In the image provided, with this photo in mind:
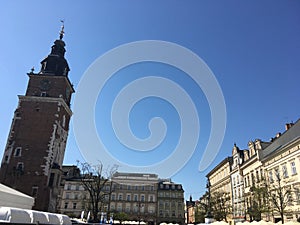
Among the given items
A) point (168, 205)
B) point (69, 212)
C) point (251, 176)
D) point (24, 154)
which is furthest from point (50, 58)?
point (168, 205)

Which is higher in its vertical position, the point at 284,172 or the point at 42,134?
the point at 42,134

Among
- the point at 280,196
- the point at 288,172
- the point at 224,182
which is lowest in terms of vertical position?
the point at 280,196

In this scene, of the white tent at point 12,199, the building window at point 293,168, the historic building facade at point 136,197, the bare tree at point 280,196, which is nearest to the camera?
the white tent at point 12,199

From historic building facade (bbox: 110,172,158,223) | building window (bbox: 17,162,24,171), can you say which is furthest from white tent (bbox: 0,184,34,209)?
historic building facade (bbox: 110,172,158,223)

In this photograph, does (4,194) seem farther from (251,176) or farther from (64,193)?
(64,193)

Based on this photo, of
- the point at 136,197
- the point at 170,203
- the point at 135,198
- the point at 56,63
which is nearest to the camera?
the point at 56,63

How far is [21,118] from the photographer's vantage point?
39.4 meters

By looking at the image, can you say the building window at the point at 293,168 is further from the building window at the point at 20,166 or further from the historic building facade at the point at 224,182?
the building window at the point at 20,166

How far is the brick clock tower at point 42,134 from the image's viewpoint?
117ft

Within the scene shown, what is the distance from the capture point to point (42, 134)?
38469 millimetres

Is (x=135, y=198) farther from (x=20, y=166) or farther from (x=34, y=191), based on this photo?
(x=20, y=166)

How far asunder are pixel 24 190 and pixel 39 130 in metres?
8.66

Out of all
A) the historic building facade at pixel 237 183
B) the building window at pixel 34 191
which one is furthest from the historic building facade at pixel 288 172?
the building window at pixel 34 191

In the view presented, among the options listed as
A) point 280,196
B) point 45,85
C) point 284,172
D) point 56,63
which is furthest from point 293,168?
point 56,63
